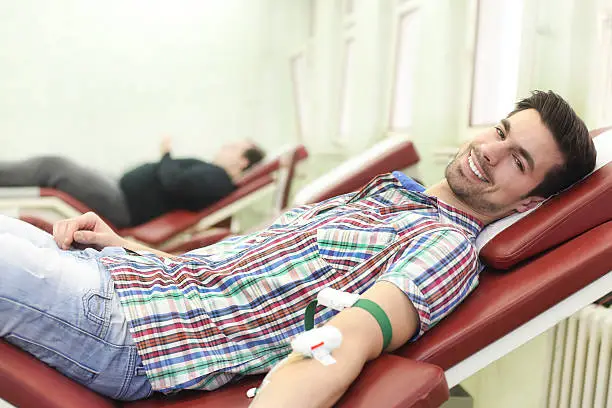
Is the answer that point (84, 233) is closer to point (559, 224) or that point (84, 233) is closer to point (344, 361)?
point (344, 361)

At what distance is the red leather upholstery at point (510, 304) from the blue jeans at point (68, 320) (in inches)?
21.8

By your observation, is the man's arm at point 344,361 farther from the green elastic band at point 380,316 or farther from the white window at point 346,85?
the white window at point 346,85

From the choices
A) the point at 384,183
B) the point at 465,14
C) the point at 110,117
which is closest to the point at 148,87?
the point at 110,117

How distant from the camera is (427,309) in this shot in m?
1.10

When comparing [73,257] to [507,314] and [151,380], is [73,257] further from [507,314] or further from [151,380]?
[507,314]

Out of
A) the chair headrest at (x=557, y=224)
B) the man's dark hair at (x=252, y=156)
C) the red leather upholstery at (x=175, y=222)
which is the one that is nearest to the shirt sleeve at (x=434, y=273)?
the chair headrest at (x=557, y=224)

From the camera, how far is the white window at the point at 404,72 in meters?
4.43

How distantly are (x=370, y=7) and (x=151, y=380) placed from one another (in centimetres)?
391

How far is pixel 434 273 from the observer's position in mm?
1126

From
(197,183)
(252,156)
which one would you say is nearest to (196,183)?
(197,183)

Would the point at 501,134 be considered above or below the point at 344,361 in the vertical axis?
above

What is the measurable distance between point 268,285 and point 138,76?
5.95 metres

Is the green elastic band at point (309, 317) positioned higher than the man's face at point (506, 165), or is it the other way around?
the man's face at point (506, 165)

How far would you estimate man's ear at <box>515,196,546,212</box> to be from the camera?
56.5 inches
